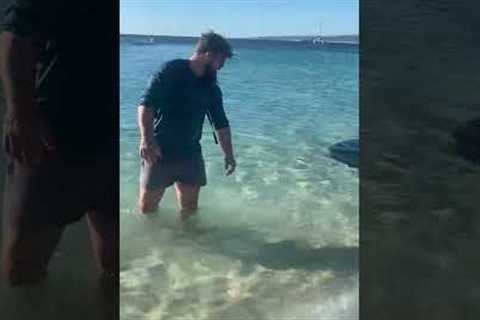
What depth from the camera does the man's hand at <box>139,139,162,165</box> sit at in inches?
71.2

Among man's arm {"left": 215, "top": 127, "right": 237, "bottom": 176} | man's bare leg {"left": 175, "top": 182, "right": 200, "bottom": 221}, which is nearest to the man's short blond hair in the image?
man's arm {"left": 215, "top": 127, "right": 237, "bottom": 176}

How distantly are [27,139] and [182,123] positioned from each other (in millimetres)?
401

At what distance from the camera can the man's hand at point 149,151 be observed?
1.81m

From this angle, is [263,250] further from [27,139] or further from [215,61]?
[27,139]

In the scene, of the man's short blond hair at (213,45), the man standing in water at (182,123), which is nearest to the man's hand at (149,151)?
the man standing in water at (182,123)

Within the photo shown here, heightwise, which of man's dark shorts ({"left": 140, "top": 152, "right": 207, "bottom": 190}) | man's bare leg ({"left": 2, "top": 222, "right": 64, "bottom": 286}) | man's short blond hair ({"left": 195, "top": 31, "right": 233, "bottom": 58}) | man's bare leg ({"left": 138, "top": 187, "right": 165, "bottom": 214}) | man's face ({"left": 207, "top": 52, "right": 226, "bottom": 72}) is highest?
man's short blond hair ({"left": 195, "top": 31, "right": 233, "bottom": 58})

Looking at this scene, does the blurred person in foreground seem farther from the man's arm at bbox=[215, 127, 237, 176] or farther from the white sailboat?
the white sailboat

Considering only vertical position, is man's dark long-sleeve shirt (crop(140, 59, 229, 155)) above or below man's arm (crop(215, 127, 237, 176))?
above

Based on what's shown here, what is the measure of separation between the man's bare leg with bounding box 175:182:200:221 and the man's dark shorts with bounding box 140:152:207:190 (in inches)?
0.5
